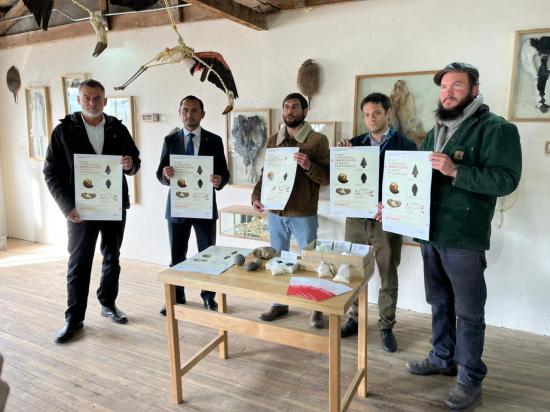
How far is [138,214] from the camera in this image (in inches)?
175

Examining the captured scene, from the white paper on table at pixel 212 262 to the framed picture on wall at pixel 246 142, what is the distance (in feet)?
5.10

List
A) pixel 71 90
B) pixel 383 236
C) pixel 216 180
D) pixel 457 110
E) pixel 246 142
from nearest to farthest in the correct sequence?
pixel 457 110, pixel 383 236, pixel 216 180, pixel 246 142, pixel 71 90

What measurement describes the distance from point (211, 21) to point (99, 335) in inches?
115

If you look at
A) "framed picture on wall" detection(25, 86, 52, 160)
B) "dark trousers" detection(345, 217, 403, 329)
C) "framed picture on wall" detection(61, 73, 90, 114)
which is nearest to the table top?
"dark trousers" detection(345, 217, 403, 329)

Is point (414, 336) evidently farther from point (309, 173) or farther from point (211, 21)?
point (211, 21)

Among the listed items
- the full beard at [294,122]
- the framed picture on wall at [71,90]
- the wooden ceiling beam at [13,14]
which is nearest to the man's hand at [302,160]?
the full beard at [294,122]

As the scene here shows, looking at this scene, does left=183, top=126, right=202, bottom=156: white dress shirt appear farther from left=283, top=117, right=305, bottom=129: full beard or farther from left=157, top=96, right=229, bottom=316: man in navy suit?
left=283, top=117, right=305, bottom=129: full beard

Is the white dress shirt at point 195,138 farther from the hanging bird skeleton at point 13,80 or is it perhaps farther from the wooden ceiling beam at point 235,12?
the hanging bird skeleton at point 13,80

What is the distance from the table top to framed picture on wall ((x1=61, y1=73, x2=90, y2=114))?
11.8 ft

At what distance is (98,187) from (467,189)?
2.27m

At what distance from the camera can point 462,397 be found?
6.61 ft

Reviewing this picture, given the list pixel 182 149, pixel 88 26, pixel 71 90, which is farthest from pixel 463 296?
pixel 71 90

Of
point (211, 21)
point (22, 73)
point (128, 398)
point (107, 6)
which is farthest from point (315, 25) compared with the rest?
point (22, 73)

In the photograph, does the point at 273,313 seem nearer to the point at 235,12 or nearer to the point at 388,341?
the point at 388,341
